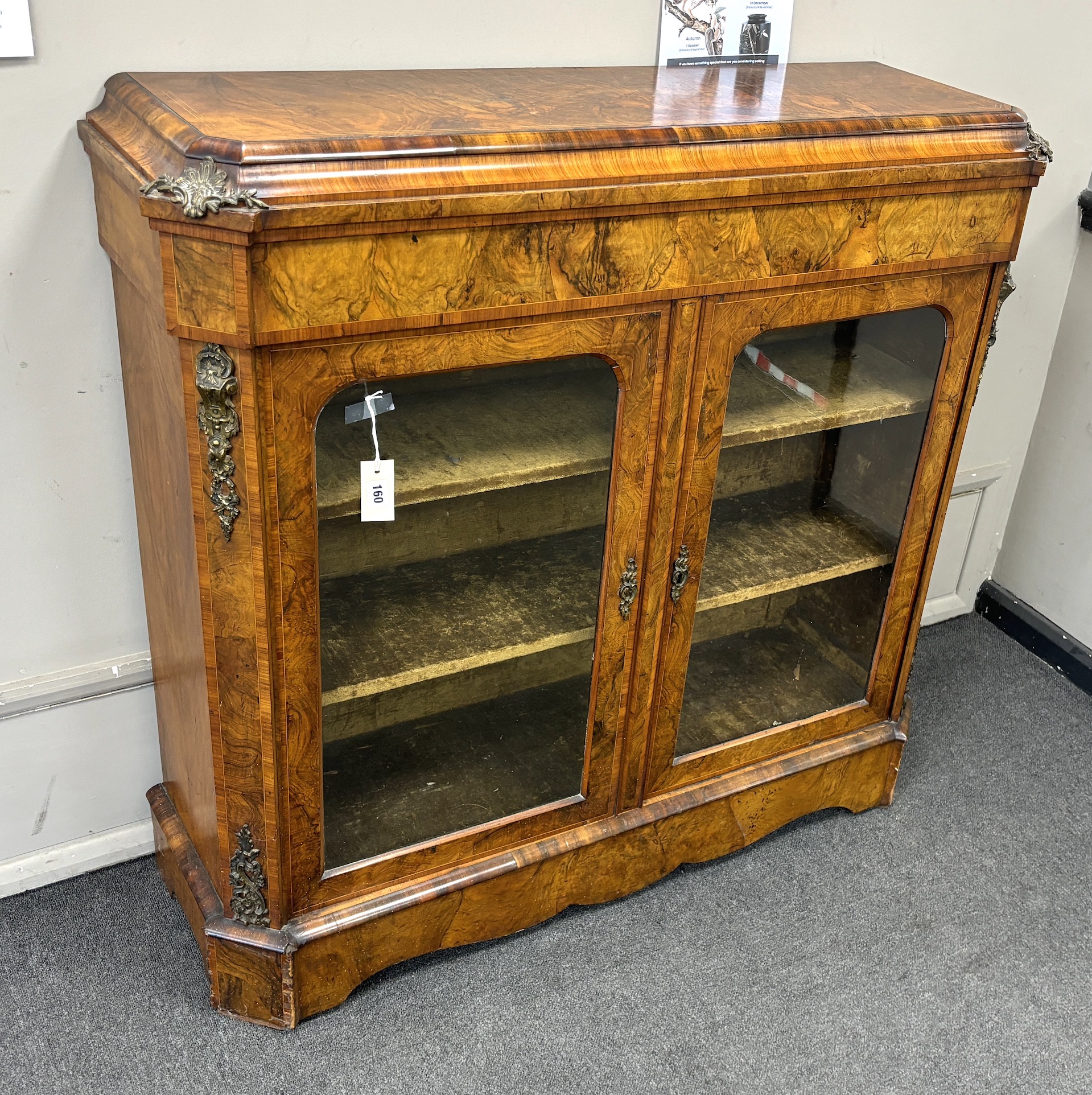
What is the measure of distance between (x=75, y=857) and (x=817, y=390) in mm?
1256

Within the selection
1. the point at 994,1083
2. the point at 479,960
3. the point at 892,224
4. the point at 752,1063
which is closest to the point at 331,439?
the point at 892,224

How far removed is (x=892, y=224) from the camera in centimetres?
137

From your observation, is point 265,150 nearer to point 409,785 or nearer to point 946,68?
point 409,785

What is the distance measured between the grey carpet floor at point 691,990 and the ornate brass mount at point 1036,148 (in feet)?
3.44

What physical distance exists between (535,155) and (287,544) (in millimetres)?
466

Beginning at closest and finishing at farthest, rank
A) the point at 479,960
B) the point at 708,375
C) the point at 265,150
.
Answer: the point at 265,150 < the point at 708,375 < the point at 479,960

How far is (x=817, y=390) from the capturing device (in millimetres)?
1526

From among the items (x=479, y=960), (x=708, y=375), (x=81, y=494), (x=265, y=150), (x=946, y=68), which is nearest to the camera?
(x=265, y=150)

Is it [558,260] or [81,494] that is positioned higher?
[558,260]

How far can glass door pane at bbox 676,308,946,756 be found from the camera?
149cm

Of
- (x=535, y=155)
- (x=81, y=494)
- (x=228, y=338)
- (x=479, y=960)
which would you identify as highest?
(x=535, y=155)

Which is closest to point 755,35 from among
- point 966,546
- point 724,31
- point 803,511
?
point 724,31

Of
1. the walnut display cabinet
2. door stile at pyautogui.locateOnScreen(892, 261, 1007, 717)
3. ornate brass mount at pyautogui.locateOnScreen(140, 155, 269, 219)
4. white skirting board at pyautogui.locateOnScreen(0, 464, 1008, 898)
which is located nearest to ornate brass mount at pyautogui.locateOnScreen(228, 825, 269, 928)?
the walnut display cabinet

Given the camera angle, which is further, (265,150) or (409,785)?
(409,785)
